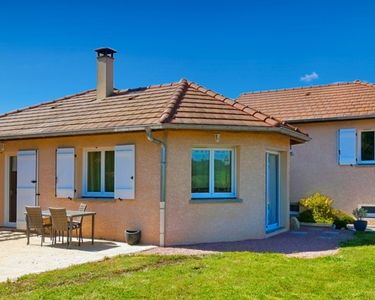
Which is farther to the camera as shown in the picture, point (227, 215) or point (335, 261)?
point (227, 215)

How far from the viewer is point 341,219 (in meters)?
15.3

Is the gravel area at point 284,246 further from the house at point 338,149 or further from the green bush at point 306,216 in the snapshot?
the house at point 338,149

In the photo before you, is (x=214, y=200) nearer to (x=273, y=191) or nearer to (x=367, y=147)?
(x=273, y=191)

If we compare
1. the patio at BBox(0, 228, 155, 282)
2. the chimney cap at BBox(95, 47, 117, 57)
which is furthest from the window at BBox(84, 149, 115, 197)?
the chimney cap at BBox(95, 47, 117, 57)

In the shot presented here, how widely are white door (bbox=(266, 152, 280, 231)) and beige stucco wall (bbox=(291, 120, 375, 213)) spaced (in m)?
4.13

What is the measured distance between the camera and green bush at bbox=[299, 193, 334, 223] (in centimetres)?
1567

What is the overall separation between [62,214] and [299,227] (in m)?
8.41

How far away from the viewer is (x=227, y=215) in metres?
11.7

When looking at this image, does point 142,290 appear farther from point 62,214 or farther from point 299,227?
point 299,227

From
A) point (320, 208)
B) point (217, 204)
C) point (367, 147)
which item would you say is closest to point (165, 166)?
point (217, 204)

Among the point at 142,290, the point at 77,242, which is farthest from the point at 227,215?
the point at 142,290

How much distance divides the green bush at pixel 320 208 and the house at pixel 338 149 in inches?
53.5

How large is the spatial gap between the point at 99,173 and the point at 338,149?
9938mm

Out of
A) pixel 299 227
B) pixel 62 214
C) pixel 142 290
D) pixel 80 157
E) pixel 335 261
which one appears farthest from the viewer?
pixel 299 227
